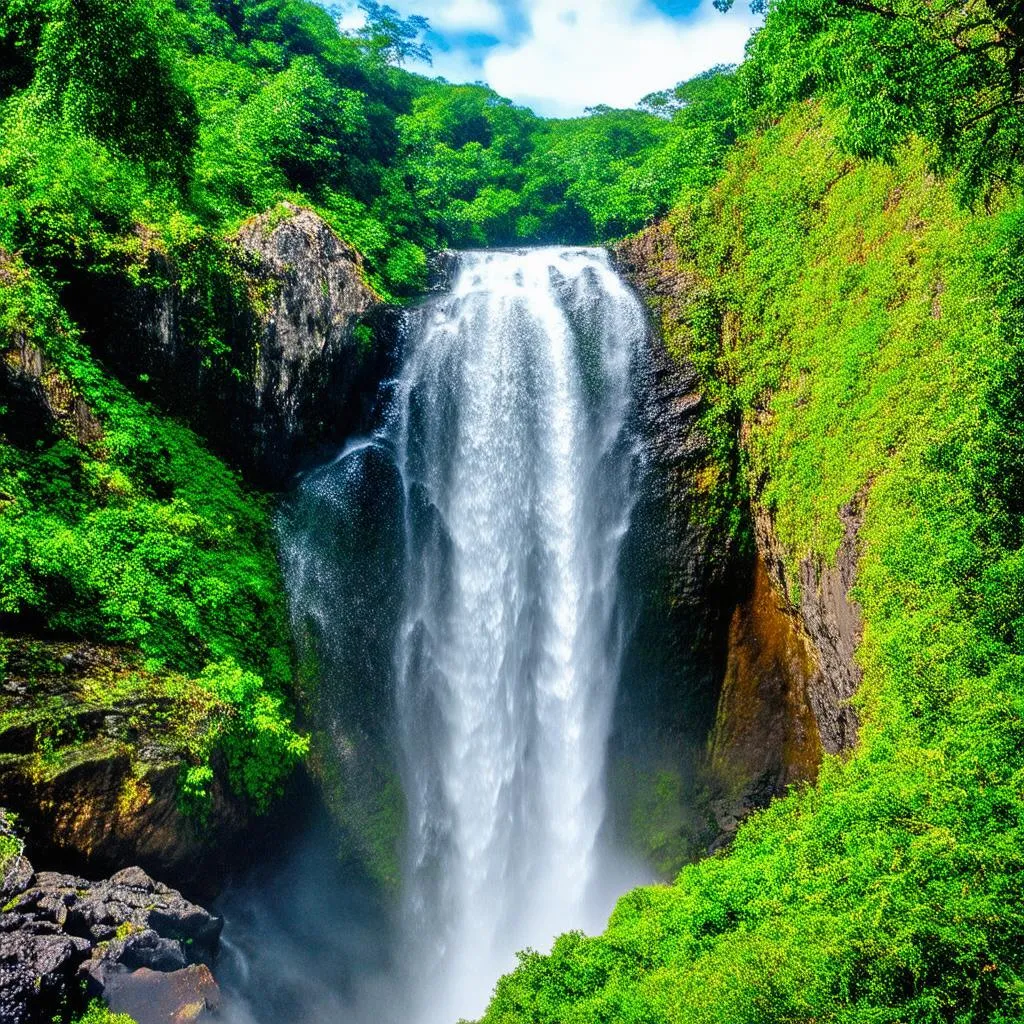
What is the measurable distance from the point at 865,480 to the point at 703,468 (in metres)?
3.76

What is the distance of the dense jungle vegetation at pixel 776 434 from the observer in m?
4.04

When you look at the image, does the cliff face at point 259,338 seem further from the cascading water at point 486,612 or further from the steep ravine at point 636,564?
the cascading water at point 486,612

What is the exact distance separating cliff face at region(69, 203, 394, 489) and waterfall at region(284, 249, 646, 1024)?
2.87 ft

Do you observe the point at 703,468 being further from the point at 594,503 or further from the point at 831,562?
the point at 831,562

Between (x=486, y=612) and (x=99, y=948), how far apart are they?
23.2ft

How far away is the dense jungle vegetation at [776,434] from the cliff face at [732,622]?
503mm

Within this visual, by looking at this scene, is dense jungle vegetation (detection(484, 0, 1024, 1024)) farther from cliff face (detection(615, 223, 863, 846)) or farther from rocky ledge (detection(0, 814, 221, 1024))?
rocky ledge (detection(0, 814, 221, 1024))

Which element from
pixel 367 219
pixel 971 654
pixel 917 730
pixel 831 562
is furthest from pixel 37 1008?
pixel 367 219

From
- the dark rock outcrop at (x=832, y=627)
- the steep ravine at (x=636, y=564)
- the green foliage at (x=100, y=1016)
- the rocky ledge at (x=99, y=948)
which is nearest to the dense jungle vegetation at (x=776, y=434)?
the dark rock outcrop at (x=832, y=627)

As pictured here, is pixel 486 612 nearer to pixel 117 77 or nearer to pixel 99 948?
pixel 99 948

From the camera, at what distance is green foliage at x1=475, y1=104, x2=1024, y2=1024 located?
346 centimetres

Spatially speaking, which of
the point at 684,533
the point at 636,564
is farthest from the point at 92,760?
the point at 684,533

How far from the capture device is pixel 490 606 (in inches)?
460

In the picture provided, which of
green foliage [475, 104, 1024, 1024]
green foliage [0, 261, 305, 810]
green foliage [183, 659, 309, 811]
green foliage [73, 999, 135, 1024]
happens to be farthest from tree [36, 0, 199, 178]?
green foliage [73, 999, 135, 1024]
